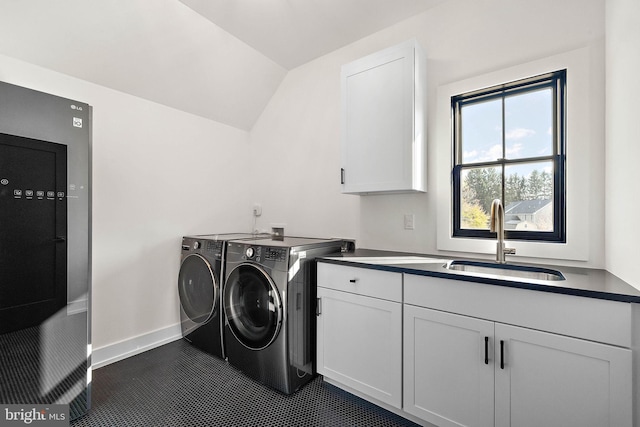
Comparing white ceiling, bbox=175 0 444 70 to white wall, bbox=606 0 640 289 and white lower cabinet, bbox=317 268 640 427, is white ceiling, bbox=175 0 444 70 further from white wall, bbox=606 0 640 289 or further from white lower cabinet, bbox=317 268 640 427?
white lower cabinet, bbox=317 268 640 427

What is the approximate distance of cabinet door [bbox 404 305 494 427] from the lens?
51.8 inches

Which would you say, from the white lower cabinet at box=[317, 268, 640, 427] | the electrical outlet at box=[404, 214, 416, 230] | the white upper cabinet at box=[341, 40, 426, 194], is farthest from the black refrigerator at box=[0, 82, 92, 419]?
the electrical outlet at box=[404, 214, 416, 230]

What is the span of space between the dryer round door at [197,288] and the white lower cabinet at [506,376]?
156cm

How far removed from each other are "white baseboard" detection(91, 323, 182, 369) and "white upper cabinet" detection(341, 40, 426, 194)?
6.86ft

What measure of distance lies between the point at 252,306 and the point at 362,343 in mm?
811

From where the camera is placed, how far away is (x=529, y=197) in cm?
184

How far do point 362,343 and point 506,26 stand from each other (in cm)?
218

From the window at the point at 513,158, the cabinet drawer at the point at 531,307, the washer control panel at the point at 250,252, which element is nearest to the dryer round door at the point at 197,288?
the washer control panel at the point at 250,252

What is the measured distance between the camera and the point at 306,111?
2918mm

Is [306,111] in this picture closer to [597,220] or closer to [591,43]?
[591,43]

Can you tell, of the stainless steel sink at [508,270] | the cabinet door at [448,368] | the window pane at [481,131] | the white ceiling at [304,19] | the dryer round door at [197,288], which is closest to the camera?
the cabinet door at [448,368]

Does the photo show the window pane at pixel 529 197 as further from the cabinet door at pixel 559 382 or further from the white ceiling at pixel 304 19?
the white ceiling at pixel 304 19

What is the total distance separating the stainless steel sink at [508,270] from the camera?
5.11 ft

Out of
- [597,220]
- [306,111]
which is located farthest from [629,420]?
[306,111]
